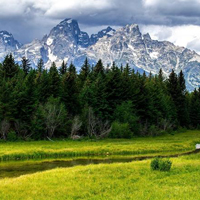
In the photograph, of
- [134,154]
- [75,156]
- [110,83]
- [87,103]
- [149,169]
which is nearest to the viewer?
[149,169]

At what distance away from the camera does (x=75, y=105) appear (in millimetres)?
67562

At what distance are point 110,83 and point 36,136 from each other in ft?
76.1

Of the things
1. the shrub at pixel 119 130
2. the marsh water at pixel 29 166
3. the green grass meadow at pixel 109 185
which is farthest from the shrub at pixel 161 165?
the shrub at pixel 119 130

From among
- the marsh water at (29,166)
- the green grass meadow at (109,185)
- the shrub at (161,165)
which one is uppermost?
the shrub at (161,165)

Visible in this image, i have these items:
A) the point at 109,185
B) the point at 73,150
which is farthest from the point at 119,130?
the point at 109,185

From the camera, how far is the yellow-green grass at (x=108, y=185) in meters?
18.5

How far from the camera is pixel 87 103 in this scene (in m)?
66.9

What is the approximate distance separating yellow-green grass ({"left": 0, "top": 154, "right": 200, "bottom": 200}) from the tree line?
32.2 meters

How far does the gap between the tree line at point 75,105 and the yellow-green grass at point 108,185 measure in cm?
3218

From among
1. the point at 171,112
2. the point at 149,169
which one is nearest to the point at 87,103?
the point at 171,112

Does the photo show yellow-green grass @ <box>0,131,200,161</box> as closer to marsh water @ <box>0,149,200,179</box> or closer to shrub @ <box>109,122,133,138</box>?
marsh water @ <box>0,149,200,179</box>

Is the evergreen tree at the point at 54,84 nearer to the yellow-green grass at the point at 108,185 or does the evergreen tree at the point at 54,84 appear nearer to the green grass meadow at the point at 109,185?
the green grass meadow at the point at 109,185

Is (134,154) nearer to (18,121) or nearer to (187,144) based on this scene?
(187,144)

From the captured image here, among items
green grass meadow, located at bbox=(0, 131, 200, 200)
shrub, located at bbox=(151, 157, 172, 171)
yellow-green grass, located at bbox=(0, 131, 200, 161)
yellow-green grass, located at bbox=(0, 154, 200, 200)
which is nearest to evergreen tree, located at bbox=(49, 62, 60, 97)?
yellow-green grass, located at bbox=(0, 131, 200, 161)
